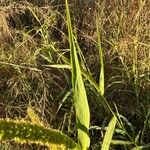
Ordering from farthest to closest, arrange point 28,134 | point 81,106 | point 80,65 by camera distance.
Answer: point 80,65 < point 81,106 < point 28,134

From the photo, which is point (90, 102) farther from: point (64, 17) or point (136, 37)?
point (64, 17)

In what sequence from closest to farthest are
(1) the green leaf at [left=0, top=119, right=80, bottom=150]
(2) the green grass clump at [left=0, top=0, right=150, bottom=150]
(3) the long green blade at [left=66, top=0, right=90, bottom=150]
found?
1. (1) the green leaf at [left=0, top=119, right=80, bottom=150]
2. (3) the long green blade at [left=66, top=0, right=90, bottom=150]
3. (2) the green grass clump at [left=0, top=0, right=150, bottom=150]

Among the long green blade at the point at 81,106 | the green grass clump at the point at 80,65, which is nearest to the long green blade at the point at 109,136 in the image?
the long green blade at the point at 81,106

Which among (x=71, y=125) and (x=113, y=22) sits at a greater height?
(x=113, y=22)

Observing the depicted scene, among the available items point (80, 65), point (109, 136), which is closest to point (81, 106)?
point (109, 136)

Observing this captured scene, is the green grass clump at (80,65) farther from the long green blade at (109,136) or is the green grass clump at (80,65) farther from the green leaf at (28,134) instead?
the green leaf at (28,134)

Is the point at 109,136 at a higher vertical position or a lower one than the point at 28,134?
lower

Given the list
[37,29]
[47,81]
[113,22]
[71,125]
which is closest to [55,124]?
[71,125]

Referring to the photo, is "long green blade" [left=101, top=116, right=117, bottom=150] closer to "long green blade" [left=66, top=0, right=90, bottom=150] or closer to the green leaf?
"long green blade" [left=66, top=0, right=90, bottom=150]

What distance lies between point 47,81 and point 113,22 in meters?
0.48

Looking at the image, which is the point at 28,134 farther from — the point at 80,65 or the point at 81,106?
the point at 80,65

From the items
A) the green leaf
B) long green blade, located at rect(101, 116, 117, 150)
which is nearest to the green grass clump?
long green blade, located at rect(101, 116, 117, 150)

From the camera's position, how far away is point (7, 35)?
1.78 m

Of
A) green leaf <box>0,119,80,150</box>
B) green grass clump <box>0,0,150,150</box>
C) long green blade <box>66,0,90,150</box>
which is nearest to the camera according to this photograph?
green leaf <box>0,119,80,150</box>
